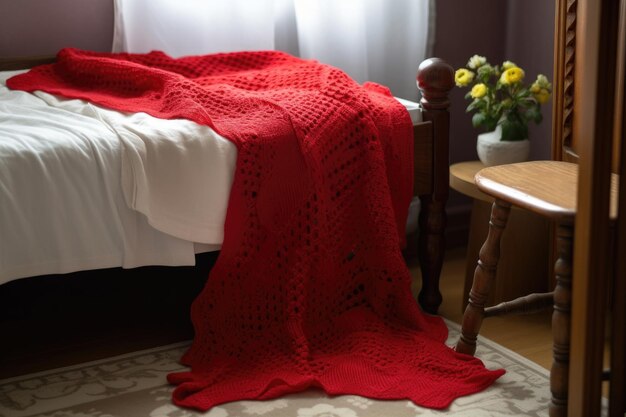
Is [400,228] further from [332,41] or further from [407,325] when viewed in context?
[332,41]

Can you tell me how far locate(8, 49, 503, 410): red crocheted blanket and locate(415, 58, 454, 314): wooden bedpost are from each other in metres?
0.09

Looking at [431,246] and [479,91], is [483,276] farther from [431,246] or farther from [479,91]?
[479,91]

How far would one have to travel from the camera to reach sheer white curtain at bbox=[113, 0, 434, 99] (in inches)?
97.1

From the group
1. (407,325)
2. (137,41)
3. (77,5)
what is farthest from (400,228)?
(77,5)

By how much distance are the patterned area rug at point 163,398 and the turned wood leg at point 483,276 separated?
0.08 metres

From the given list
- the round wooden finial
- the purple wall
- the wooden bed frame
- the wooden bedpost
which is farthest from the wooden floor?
the purple wall

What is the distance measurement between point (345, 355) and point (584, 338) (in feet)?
2.14

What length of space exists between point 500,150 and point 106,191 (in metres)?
1.12

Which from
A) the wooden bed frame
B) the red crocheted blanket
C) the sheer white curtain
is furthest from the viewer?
the sheer white curtain

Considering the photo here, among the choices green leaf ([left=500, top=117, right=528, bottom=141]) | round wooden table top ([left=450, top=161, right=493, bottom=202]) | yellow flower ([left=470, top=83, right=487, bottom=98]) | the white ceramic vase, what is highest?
yellow flower ([left=470, top=83, right=487, bottom=98])

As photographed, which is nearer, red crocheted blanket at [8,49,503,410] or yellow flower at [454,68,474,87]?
red crocheted blanket at [8,49,503,410]

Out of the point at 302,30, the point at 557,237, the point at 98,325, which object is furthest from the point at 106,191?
the point at 302,30

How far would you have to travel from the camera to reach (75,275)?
90.4 inches

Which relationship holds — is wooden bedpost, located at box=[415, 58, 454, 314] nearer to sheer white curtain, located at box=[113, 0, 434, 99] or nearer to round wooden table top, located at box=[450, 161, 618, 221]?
round wooden table top, located at box=[450, 161, 618, 221]
